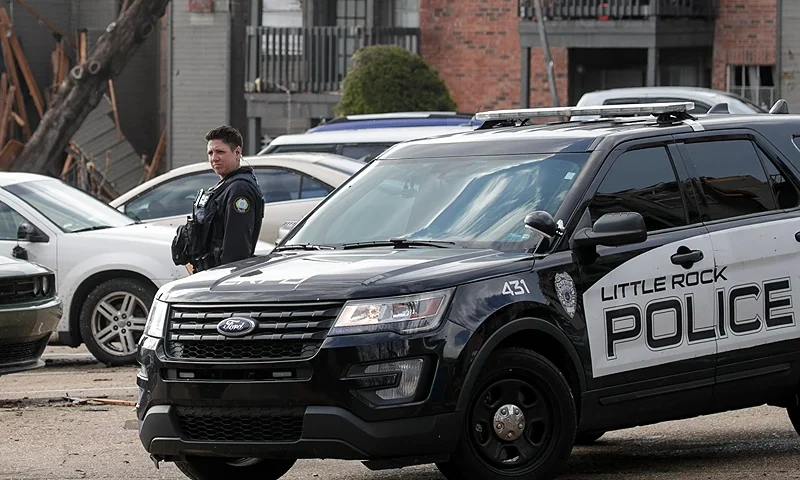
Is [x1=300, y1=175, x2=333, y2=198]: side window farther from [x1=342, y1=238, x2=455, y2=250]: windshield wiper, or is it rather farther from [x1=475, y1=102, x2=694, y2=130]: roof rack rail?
[x1=342, y1=238, x2=455, y2=250]: windshield wiper

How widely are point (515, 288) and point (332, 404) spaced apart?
95 centimetres

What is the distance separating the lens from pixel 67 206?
1388 centimetres

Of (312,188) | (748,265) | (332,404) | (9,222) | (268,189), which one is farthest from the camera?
(268,189)

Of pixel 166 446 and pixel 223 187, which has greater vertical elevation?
pixel 223 187

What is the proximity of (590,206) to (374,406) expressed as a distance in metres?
Answer: 1.57

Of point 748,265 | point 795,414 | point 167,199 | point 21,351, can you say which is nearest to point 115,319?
point 21,351

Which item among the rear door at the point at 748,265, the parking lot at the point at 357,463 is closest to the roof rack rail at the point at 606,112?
the rear door at the point at 748,265

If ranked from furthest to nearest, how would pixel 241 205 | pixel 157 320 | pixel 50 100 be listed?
1. pixel 50 100
2. pixel 241 205
3. pixel 157 320

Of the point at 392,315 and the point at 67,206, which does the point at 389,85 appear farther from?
the point at 392,315

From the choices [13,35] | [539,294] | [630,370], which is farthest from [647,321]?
[13,35]

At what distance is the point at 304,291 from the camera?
6.90 m

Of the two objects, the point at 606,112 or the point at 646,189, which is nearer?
the point at 646,189

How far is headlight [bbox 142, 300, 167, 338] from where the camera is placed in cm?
725

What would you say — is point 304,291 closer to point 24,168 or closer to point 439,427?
point 439,427
